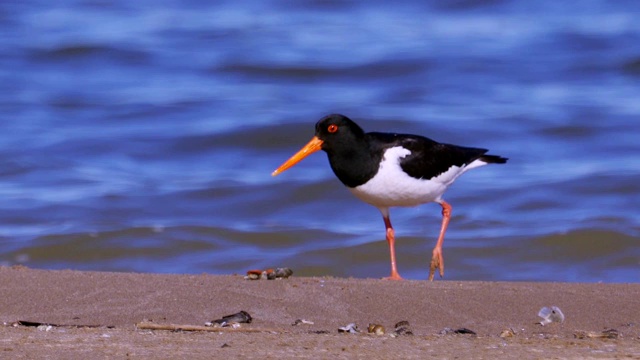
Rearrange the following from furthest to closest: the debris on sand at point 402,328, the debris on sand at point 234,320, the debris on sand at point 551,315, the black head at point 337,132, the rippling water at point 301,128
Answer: the rippling water at point 301,128
the black head at point 337,132
the debris on sand at point 551,315
the debris on sand at point 234,320
the debris on sand at point 402,328

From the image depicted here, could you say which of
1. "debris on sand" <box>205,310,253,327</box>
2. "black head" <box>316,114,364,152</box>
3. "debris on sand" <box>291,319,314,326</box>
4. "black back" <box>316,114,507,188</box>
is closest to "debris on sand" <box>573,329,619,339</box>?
"debris on sand" <box>291,319,314,326</box>

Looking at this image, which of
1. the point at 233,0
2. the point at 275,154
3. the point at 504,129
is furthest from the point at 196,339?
the point at 233,0

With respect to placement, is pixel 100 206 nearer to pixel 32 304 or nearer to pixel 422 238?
pixel 422 238

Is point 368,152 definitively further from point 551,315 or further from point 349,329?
point 349,329

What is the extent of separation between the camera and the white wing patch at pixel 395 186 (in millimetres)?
6715

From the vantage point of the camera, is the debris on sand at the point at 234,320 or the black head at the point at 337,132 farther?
the black head at the point at 337,132

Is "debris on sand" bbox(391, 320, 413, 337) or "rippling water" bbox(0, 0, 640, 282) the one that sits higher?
"rippling water" bbox(0, 0, 640, 282)

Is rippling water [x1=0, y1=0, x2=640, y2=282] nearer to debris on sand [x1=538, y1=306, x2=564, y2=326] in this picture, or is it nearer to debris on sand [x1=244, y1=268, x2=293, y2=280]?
debris on sand [x1=244, y1=268, x2=293, y2=280]

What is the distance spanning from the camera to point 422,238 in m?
8.34

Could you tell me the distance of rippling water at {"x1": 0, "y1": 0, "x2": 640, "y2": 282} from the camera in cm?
812

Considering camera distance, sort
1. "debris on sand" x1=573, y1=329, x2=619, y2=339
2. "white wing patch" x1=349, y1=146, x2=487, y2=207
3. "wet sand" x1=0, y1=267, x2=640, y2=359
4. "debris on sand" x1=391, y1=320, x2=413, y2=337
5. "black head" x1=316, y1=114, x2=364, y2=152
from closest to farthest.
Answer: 1. "wet sand" x1=0, y1=267, x2=640, y2=359
2. "debris on sand" x1=573, y1=329, x2=619, y2=339
3. "debris on sand" x1=391, y1=320, x2=413, y2=337
4. "white wing patch" x1=349, y1=146, x2=487, y2=207
5. "black head" x1=316, y1=114, x2=364, y2=152

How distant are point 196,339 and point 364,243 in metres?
4.19

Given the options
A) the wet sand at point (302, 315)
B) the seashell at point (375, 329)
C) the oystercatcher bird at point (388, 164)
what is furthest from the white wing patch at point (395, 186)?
the seashell at point (375, 329)

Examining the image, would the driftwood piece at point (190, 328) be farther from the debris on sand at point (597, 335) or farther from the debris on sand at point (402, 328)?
the debris on sand at point (597, 335)
